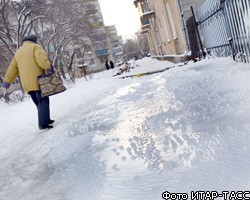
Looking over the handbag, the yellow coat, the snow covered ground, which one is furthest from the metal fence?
the yellow coat

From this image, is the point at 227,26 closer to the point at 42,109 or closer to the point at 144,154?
the point at 42,109

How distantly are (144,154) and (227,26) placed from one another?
223 inches

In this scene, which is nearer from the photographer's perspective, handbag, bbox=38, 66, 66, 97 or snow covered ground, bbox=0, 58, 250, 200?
snow covered ground, bbox=0, 58, 250, 200

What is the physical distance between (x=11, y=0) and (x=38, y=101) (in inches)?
673

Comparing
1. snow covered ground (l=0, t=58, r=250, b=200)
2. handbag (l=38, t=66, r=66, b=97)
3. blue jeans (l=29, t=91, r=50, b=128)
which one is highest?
handbag (l=38, t=66, r=66, b=97)

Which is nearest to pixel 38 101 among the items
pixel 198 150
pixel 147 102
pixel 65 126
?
pixel 65 126

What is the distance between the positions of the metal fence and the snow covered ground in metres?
1.90

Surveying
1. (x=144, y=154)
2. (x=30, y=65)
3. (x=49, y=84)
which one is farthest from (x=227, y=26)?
(x=144, y=154)

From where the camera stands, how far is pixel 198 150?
239 centimetres

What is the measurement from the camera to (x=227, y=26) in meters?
7.22

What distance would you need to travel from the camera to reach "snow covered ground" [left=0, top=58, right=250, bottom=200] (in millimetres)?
2025

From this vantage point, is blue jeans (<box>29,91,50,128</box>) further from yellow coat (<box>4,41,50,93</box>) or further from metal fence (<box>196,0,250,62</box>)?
metal fence (<box>196,0,250,62</box>)

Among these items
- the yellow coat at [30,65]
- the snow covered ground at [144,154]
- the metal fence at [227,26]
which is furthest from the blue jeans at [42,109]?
the metal fence at [227,26]

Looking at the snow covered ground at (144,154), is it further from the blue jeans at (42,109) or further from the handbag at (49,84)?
the handbag at (49,84)
